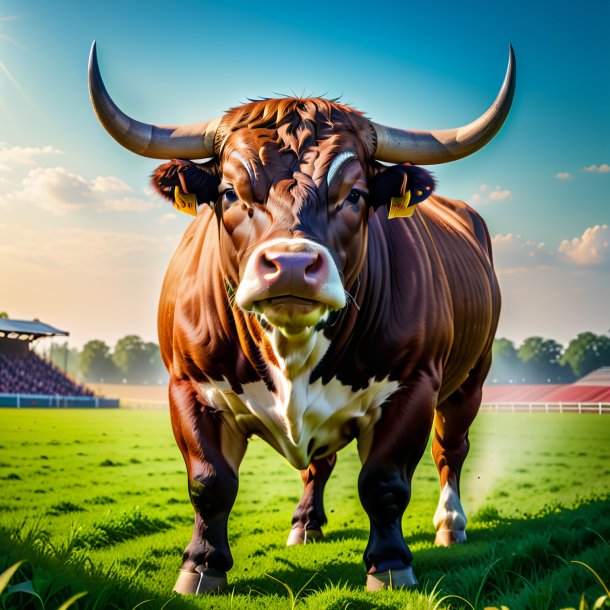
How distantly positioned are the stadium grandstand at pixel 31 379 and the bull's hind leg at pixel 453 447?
30192mm

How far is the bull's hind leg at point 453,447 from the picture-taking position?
6492 millimetres

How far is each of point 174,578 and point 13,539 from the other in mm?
1492

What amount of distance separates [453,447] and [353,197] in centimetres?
355

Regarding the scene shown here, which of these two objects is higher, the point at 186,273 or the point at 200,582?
the point at 186,273

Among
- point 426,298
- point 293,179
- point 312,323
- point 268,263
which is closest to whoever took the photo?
point 268,263

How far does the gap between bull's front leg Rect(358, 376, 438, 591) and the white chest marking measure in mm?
122

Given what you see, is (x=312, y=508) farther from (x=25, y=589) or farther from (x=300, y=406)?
(x=25, y=589)

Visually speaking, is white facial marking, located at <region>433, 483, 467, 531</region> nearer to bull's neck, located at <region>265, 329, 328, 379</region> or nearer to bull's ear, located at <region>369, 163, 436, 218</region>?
bull's neck, located at <region>265, 329, 328, 379</region>

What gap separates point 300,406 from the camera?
182 inches

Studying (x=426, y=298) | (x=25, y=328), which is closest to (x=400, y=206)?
(x=426, y=298)

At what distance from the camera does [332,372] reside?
4684 millimetres

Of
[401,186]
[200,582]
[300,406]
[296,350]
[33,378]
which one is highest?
[401,186]

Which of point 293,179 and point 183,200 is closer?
point 293,179

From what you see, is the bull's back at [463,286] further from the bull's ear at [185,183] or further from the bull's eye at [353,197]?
the bull's ear at [185,183]
